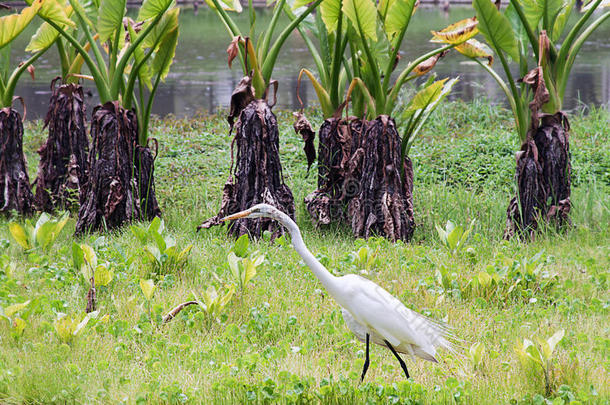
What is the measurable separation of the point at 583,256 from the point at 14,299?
368 centimetres

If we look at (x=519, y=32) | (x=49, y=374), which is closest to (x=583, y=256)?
(x=519, y=32)

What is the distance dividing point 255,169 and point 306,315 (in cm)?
157

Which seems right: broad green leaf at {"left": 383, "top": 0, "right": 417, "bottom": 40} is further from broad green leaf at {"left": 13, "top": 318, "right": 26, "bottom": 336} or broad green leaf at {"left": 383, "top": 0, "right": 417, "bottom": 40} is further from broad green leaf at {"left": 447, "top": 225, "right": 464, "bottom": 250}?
broad green leaf at {"left": 13, "top": 318, "right": 26, "bottom": 336}

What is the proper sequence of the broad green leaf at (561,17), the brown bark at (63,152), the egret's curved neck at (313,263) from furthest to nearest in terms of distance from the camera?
the brown bark at (63,152) < the broad green leaf at (561,17) < the egret's curved neck at (313,263)

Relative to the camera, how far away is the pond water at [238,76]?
12312 millimetres

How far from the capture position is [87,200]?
17.9 feet

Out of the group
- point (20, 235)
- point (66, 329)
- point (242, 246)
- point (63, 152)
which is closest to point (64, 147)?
point (63, 152)

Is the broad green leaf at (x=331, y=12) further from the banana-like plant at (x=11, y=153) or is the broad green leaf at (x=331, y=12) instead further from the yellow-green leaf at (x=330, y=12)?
the banana-like plant at (x=11, y=153)

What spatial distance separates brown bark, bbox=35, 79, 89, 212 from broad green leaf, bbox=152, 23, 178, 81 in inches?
32.8

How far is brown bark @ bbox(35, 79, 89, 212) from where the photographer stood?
602 centimetres

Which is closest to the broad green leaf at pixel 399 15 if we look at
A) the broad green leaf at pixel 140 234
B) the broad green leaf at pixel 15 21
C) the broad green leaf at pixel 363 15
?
the broad green leaf at pixel 363 15

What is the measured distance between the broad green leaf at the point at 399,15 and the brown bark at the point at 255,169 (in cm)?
112

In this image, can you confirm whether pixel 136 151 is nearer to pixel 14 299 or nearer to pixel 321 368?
pixel 14 299

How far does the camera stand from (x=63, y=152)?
610 cm
